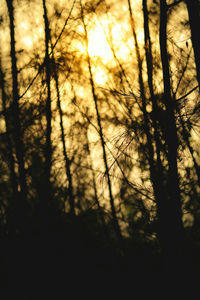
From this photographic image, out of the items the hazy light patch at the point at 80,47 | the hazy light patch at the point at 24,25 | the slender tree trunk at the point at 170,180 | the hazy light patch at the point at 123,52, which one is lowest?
the slender tree trunk at the point at 170,180

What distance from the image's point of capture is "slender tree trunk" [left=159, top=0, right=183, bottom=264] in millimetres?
1415

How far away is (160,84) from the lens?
1.79 m

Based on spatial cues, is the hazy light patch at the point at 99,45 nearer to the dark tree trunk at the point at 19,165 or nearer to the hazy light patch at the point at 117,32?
the hazy light patch at the point at 117,32

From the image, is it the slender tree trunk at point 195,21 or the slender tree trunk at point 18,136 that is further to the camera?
the slender tree trunk at point 18,136

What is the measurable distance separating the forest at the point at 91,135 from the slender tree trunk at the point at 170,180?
0.35 feet

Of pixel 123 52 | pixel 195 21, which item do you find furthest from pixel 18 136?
pixel 195 21

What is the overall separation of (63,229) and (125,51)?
1.83m

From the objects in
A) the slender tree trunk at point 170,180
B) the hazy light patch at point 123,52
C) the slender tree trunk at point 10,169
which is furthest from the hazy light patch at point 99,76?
the slender tree trunk at point 10,169

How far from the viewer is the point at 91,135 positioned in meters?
1.83

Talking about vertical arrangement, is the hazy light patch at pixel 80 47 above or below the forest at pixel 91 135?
above

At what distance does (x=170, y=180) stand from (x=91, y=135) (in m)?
0.83

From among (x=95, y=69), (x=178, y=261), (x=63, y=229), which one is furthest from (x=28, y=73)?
(x=178, y=261)

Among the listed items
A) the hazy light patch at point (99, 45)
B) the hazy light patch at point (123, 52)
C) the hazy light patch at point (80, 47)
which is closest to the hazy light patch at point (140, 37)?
the hazy light patch at point (123, 52)

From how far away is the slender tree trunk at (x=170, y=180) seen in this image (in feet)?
4.64
